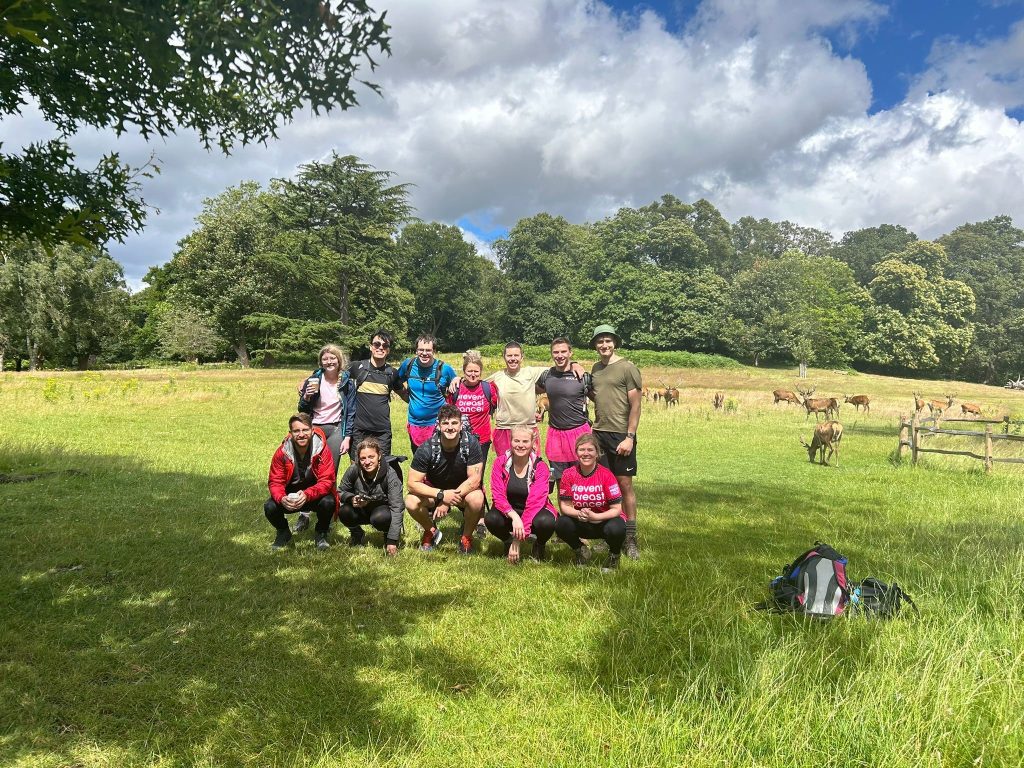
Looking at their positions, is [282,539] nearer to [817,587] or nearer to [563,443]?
[563,443]

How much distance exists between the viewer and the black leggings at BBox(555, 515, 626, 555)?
5.17 m

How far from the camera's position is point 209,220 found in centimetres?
4591

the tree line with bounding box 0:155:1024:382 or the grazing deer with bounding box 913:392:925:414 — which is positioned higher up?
the tree line with bounding box 0:155:1024:382

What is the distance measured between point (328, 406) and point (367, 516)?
1.47 metres

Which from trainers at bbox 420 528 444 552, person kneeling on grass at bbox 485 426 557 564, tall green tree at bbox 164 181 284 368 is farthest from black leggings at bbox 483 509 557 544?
tall green tree at bbox 164 181 284 368

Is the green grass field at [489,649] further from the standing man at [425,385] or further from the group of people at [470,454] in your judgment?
the standing man at [425,385]

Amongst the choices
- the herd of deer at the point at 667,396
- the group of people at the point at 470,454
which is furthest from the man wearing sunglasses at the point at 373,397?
the herd of deer at the point at 667,396

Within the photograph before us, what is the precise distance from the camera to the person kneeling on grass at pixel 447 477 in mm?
5781

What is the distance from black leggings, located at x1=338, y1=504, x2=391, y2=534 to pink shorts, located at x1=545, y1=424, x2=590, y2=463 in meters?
1.88

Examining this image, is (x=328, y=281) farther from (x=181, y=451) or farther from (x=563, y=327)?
(x=181, y=451)

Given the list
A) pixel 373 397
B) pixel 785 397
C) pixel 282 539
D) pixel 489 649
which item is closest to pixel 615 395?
pixel 373 397

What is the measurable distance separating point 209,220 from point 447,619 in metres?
50.6

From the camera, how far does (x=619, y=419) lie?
602 cm

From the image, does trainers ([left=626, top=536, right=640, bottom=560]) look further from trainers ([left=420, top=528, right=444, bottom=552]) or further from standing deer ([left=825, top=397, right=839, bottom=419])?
standing deer ([left=825, top=397, right=839, bottom=419])
